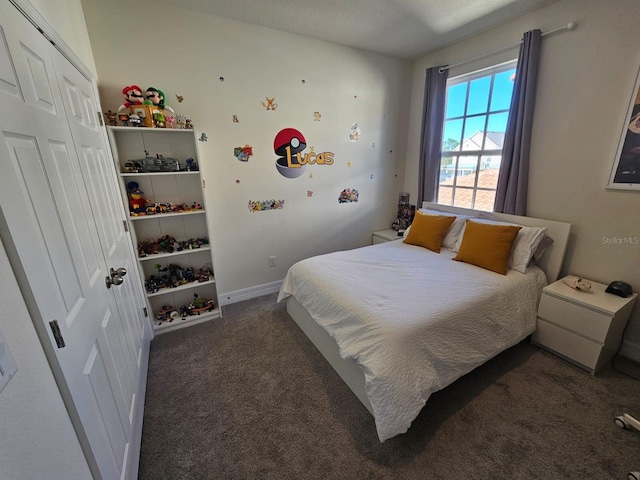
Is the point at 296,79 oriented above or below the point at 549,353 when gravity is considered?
above

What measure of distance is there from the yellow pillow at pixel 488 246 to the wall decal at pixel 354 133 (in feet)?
5.53

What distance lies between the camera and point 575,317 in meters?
1.85

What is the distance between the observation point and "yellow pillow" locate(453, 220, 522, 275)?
6.95 ft

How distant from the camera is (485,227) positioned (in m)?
→ 2.28

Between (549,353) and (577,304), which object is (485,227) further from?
(549,353)

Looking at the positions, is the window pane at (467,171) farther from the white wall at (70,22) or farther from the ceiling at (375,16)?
the white wall at (70,22)

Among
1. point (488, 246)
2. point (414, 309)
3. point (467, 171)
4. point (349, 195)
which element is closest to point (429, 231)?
point (488, 246)

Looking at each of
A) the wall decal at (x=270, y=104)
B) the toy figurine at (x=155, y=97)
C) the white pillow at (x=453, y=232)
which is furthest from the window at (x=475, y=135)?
the toy figurine at (x=155, y=97)

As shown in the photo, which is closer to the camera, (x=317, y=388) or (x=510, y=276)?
(x=317, y=388)

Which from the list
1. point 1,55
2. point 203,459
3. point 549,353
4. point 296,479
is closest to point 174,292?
point 203,459

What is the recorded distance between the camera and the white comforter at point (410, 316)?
52.7 inches

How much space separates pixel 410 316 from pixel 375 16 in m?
2.53

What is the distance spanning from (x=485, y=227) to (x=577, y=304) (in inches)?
31.6
